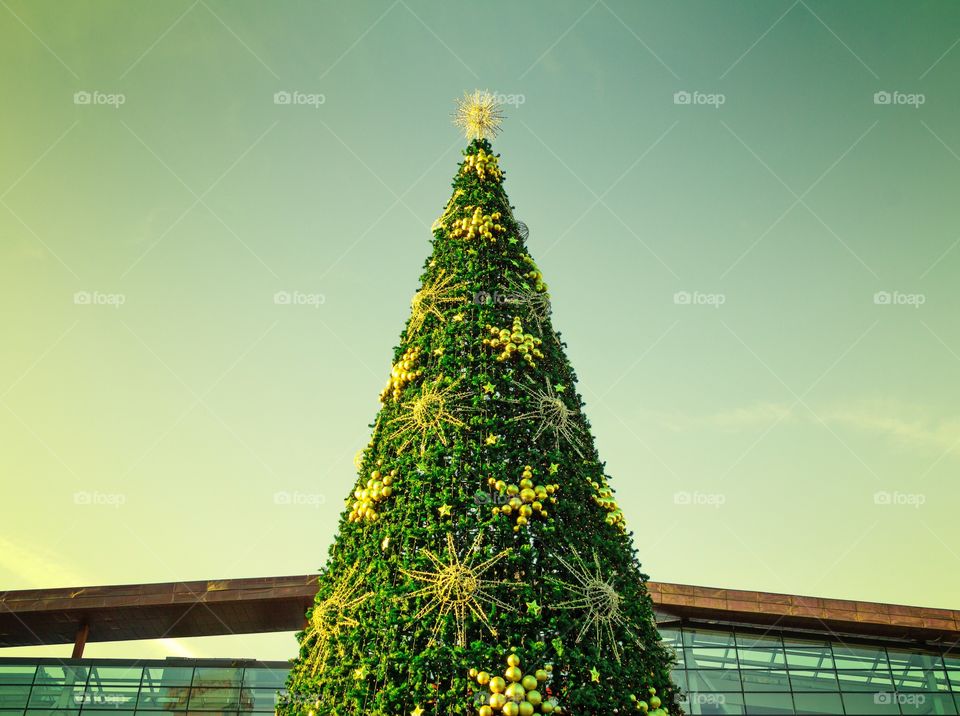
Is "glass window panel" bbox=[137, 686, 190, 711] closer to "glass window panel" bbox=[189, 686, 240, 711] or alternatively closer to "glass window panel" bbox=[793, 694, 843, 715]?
"glass window panel" bbox=[189, 686, 240, 711]

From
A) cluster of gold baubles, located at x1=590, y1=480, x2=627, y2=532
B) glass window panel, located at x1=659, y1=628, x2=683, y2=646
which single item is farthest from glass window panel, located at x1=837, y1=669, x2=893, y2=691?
cluster of gold baubles, located at x1=590, y1=480, x2=627, y2=532

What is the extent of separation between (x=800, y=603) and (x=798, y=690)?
2798 millimetres

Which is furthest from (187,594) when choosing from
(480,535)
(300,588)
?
(480,535)

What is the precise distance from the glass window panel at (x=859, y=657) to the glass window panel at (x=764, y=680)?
1.37m

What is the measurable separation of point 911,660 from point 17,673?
21.8 meters

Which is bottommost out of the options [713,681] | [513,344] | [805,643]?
[713,681]

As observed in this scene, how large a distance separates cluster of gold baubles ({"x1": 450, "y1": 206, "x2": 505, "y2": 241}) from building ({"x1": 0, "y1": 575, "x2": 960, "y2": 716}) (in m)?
9.91

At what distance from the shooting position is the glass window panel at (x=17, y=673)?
14.9 metres

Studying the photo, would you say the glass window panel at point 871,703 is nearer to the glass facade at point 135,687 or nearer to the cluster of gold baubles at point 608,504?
the cluster of gold baubles at point 608,504

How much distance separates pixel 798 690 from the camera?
14.7m

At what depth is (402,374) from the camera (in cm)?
670

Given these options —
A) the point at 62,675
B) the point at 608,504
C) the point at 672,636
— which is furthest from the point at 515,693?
the point at 62,675

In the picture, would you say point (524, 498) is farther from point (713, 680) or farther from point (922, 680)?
point (922, 680)

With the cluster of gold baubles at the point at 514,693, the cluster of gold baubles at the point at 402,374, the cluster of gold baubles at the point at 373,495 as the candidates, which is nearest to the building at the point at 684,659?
the cluster of gold baubles at the point at 402,374
